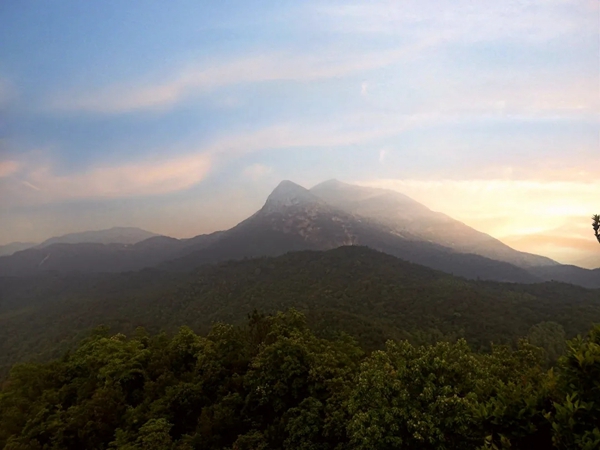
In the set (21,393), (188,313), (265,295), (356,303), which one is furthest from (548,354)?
(188,313)

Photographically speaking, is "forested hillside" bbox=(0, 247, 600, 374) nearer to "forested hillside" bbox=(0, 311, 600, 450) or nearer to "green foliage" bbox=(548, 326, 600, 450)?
"forested hillside" bbox=(0, 311, 600, 450)

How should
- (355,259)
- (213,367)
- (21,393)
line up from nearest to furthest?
(213,367), (21,393), (355,259)

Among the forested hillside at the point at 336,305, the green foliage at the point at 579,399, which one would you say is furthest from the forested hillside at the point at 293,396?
the forested hillside at the point at 336,305

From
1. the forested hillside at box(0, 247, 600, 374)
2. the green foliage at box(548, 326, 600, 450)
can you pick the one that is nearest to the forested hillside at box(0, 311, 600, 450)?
the green foliage at box(548, 326, 600, 450)

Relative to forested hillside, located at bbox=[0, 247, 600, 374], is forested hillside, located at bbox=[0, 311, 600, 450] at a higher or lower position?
higher

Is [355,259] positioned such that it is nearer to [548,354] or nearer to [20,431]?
[548,354]

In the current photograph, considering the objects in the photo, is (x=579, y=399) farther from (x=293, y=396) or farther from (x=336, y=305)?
(x=336, y=305)

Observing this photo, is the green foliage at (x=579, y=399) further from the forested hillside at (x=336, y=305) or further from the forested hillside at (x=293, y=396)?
the forested hillside at (x=336, y=305)
